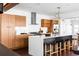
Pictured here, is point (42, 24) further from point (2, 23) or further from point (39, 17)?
point (2, 23)

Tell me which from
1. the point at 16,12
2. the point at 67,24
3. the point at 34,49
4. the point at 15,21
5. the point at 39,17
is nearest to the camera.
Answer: the point at 34,49

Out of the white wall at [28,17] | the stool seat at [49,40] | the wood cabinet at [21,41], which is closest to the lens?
the stool seat at [49,40]

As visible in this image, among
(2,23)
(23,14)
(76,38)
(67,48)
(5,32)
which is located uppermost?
(23,14)

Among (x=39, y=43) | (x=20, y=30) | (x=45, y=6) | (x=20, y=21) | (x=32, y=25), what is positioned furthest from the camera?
(x=32, y=25)

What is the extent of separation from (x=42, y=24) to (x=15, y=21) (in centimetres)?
208

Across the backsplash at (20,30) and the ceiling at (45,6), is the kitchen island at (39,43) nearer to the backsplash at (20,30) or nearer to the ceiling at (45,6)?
the ceiling at (45,6)

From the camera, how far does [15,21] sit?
5.06m

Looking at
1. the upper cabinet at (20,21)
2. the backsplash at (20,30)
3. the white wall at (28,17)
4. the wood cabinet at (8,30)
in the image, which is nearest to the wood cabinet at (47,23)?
the white wall at (28,17)

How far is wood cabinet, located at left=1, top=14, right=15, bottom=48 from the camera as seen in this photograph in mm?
4732

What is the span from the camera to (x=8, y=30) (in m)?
4.86

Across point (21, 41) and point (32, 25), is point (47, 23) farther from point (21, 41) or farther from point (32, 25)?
point (21, 41)

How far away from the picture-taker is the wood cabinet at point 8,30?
473 centimetres

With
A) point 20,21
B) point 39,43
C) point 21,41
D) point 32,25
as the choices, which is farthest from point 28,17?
point 39,43

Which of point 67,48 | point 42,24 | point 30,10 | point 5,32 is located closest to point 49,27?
point 42,24
